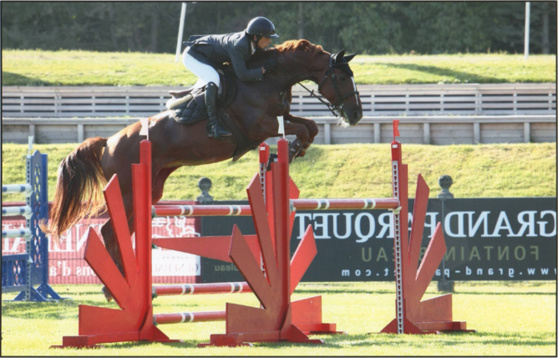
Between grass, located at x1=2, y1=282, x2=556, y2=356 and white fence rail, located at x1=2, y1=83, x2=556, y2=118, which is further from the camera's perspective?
white fence rail, located at x1=2, y1=83, x2=556, y2=118

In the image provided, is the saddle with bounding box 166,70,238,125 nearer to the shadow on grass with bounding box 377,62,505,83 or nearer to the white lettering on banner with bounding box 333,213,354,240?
the white lettering on banner with bounding box 333,213,354,240

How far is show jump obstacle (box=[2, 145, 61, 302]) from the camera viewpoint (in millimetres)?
9930

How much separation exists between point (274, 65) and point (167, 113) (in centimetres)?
100

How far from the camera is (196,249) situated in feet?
20.0

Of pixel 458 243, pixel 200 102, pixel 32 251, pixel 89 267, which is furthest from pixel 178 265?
pixel 200 102

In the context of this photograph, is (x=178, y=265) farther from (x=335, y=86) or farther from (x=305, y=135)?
(x=335, y=86)

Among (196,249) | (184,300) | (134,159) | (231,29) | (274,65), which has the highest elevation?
(231,29)

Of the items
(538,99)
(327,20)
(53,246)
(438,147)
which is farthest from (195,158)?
(327,20)

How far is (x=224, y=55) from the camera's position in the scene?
7.20m

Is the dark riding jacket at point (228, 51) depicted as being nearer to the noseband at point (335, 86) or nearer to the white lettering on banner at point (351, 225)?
the noseband at point (335, 86)

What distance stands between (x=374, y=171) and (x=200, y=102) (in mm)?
12000

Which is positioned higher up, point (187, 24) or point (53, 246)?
point (187, 24)

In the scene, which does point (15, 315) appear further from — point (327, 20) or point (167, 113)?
point (327, 20)

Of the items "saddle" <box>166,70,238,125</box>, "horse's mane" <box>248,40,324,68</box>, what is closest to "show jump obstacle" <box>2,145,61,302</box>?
"saddle" <box>166,70,238,125</box>
